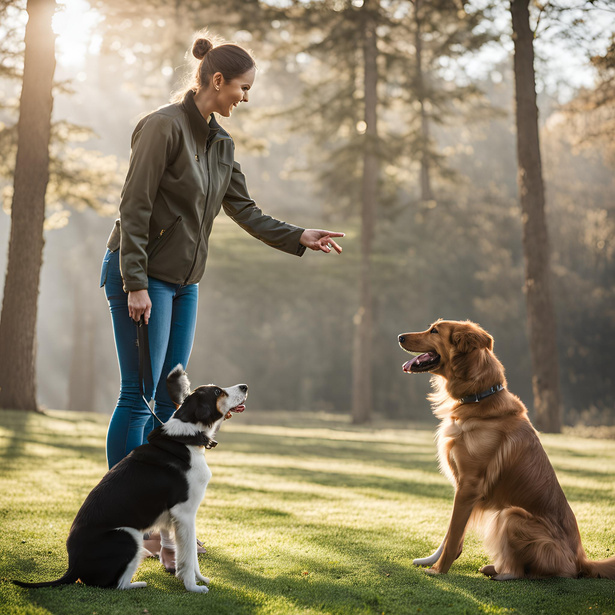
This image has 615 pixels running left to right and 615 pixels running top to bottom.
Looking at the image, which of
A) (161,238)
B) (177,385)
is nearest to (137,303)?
(161,238)

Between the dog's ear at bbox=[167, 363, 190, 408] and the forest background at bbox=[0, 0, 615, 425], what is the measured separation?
46.9 ft

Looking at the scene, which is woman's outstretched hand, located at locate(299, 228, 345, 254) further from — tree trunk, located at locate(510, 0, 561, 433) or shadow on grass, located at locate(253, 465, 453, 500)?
tree trunk, located at locate(510, 0, 561, 433)

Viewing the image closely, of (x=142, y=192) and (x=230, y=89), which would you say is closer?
(x=142, y=192)

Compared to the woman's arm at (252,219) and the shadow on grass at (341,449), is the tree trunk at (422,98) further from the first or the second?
the woman's arm at (252,219)

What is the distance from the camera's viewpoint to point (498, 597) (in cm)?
333

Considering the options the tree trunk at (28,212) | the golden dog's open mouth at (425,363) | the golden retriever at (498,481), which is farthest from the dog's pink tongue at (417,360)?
the tree trunk at (28,212)

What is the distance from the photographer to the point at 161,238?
360cm

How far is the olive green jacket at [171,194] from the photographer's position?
3.45 metres

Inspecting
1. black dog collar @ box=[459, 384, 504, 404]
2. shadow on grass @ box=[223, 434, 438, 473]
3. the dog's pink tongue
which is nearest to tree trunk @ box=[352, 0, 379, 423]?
shadow on grass @ box=[223, 434, 438, 473]

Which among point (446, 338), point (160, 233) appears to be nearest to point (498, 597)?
point (446, 338)

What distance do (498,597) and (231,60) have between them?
3.13 meters

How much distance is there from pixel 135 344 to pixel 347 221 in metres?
23.5

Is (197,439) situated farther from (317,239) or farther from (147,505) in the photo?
(317,239)

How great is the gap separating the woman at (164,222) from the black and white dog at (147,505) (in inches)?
13.5
